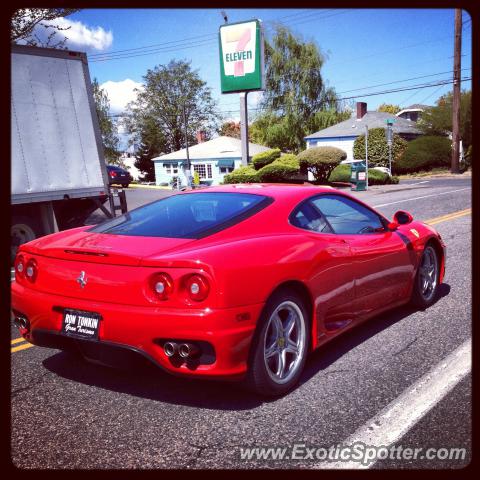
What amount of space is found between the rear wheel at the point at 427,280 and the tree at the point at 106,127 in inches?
2057

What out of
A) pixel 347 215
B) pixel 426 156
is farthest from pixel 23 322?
pixel 426 156

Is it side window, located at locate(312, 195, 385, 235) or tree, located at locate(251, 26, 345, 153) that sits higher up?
tree, located at locate(251, 26, 345, 153)

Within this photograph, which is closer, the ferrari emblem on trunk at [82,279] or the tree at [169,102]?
the ferrari emblem on trunk at [82,279]

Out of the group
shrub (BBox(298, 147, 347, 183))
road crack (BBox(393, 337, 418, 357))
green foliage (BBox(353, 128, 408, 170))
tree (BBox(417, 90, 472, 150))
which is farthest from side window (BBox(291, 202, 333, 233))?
tree (BBox(417, 90, 472, 150))

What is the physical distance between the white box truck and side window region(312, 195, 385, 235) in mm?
6387

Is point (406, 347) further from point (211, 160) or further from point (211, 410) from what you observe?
point (211, 160)

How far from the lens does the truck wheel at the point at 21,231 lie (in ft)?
30.7

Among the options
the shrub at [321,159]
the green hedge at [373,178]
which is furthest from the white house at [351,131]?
the shrub at [321,159]

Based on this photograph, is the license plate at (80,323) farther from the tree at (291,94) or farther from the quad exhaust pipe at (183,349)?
the tree at (291,94)

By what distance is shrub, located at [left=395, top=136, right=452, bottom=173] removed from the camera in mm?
41750

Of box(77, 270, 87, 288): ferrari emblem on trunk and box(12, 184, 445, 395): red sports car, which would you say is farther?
box(77, 270, 87, 288): ferrari emblem on trunk

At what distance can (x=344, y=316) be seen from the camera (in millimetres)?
4059

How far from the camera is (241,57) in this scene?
26.2 m

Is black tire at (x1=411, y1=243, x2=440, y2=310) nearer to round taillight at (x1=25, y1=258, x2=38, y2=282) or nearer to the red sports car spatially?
the red sports car
